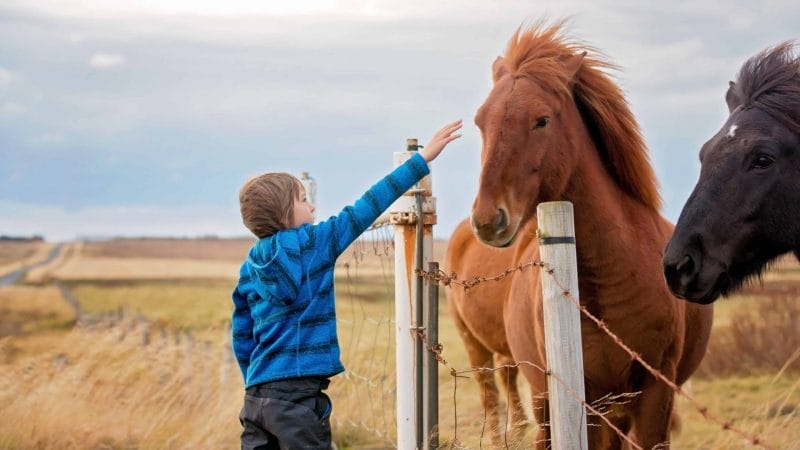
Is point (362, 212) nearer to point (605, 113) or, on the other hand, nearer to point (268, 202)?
point (268, 202)

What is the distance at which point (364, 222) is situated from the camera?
354 cm

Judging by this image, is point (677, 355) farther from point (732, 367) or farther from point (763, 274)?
point (732, 367)

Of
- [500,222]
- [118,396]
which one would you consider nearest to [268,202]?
[500,222]

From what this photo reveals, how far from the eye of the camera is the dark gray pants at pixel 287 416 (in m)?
3.39

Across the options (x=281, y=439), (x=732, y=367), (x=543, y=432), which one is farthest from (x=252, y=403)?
(x=732, y=367)

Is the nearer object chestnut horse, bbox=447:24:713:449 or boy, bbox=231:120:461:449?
boy, bbox=231:120:461:449

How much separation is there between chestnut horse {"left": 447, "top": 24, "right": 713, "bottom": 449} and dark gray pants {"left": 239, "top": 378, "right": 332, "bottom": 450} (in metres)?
1.03

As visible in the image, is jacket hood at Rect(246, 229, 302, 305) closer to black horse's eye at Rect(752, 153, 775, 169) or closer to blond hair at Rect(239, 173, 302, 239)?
blond hair at Rect(239, 173, 302, 239)

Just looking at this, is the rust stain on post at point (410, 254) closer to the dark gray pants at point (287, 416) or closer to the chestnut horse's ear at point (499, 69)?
the chestnut horse's ear at point (499, 69)

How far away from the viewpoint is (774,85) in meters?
3.81

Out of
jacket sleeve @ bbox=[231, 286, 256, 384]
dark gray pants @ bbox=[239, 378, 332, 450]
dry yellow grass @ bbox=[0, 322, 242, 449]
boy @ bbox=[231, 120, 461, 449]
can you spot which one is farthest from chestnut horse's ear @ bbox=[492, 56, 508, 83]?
dry yellow grass @ bbox=[0, 322, 242, 449]

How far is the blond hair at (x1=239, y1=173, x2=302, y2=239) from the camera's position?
3518 mm

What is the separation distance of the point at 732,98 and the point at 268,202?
208cm

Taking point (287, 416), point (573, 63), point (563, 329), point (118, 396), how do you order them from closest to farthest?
point (563, 329)
point (287, 416)
point (573, 63)
point (118, 396)
